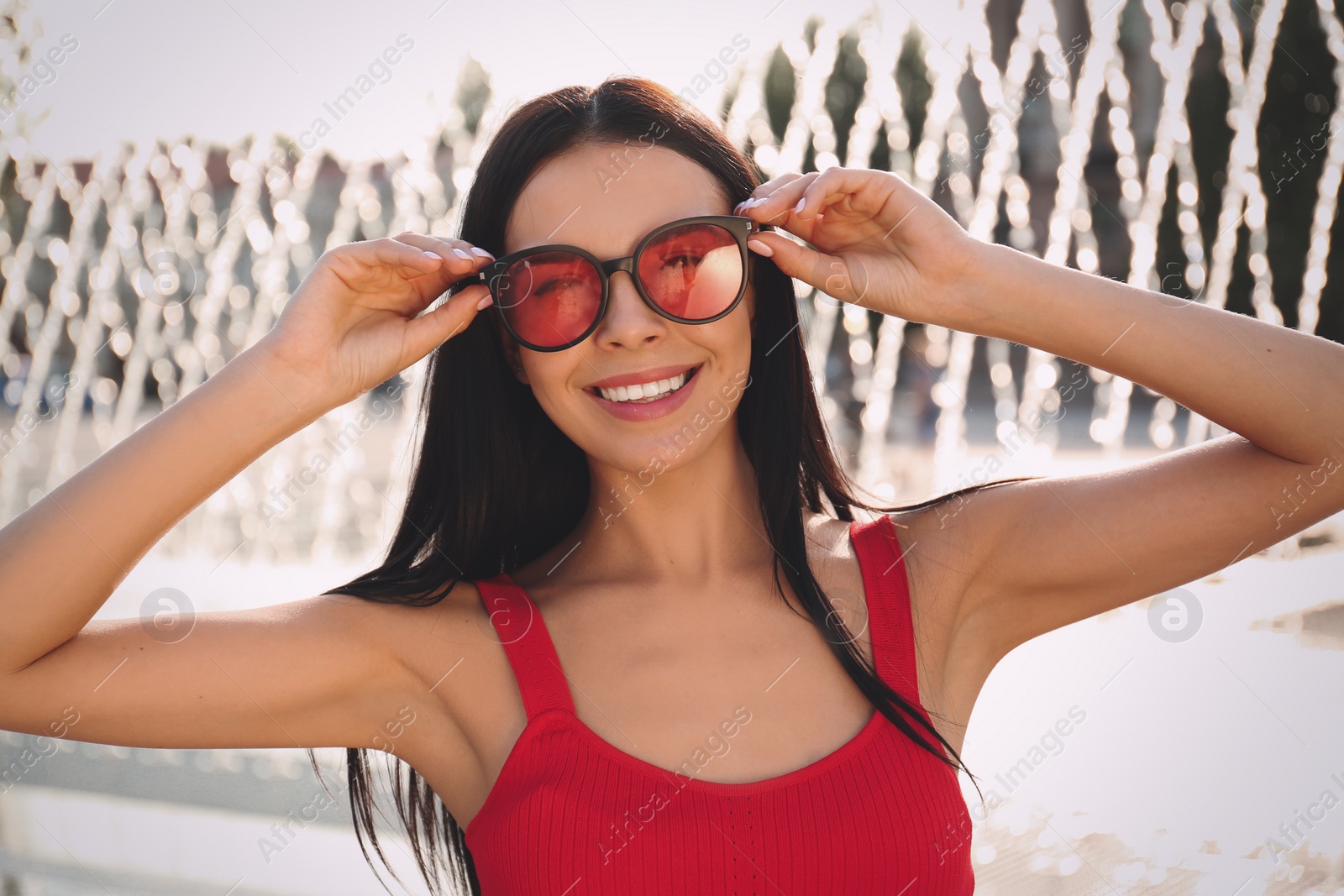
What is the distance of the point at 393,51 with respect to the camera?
480 cm

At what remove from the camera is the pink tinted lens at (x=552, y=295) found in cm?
201

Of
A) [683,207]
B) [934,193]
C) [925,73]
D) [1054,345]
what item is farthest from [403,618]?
[925,73]

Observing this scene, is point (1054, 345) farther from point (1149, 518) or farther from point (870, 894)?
point (870, 894)

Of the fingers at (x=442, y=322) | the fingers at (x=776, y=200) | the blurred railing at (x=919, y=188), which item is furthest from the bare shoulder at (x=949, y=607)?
the blurred railing at (x=919, y=188)

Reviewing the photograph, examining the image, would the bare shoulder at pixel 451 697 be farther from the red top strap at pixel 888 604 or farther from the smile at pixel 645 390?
the red top strap at pixel 888 604

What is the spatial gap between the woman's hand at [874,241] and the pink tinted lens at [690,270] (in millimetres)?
87

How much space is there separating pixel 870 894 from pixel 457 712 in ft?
2.66

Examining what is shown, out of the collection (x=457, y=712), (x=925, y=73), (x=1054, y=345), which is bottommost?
(x=457, y=712)

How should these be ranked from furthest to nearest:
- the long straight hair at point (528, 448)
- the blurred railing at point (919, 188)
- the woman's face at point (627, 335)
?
the blurred railing at point (919, 188) < the long straight hair at point (528, 448) < the woman's face at point (627, 335)

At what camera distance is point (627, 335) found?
204 cm

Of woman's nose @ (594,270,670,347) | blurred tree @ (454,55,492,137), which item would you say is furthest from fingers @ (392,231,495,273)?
blurred tree @ (454,55,492,137)

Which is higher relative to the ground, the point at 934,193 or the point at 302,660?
the point at 934,193

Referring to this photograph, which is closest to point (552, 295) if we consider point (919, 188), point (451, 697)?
point (451, 697)

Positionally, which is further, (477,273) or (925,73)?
Answer: (925,73)
